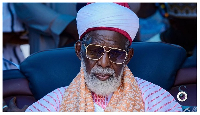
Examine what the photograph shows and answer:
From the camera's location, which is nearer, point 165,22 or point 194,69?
point 194,69

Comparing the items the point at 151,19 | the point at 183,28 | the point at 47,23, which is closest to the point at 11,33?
the point at 47,23

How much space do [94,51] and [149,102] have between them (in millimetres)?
445

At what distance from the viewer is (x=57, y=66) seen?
10.5ft

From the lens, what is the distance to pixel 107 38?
2547 millimetres

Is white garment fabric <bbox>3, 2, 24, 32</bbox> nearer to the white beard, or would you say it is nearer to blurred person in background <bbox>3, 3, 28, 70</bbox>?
blurred person in background <bbox>3, 3, 28, 70</bbox>

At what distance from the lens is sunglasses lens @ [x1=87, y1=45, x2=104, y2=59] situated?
2.53 meters

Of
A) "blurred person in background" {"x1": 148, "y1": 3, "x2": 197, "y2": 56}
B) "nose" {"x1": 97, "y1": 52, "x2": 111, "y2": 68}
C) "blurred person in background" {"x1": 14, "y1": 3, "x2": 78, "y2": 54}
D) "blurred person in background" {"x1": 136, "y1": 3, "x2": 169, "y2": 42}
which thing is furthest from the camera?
"blurred person in background" {"x1": 136, "y1": 3, "x2": 169, "y2": 42}

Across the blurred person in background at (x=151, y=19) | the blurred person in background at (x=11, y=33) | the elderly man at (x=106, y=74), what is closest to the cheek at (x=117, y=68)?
the elderly man at (x=106, y=74)

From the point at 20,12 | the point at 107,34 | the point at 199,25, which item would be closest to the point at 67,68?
the point at 107,34

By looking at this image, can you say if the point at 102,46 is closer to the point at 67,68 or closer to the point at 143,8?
the point at 67,68

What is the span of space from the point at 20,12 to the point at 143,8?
137 cm

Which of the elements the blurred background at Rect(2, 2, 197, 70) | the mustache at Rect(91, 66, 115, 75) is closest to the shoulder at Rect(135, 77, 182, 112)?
the mustache at Rect(91, 66, 115, 75)

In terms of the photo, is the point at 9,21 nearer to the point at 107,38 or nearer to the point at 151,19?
the point at 151,19

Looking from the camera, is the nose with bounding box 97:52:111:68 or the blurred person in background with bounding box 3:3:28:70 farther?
the blurred person in background with bounding box 3:3:28:70
